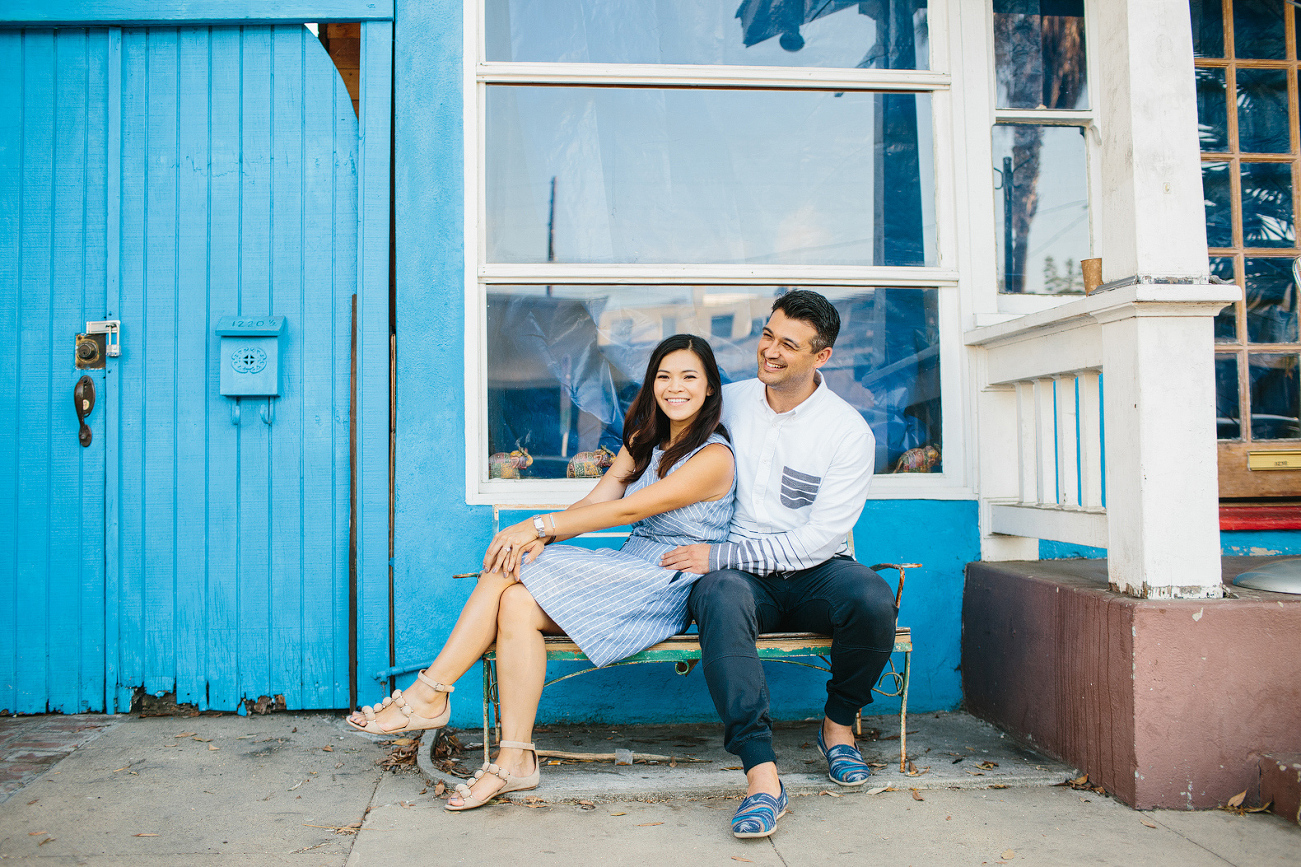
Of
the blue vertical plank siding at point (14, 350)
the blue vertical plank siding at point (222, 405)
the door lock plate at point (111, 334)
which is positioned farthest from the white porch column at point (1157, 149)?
the blue vertical plank siding at point (14, 350)

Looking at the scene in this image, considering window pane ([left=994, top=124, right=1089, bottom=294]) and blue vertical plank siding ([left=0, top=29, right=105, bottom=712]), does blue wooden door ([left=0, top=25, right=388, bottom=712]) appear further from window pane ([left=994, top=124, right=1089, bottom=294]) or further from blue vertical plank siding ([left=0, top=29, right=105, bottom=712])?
window pane ([left=994, top=124, right=1089, bottom=294])

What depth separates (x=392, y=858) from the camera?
2.33 m

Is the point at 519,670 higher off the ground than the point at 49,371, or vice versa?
the point at 49,371

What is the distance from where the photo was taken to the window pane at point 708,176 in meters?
3.74

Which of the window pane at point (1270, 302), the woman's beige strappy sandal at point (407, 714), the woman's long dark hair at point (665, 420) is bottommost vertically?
the woman's beige strappy sandal at point (407, 714)

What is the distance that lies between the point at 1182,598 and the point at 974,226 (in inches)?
72.1

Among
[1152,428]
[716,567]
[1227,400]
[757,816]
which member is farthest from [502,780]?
[1227,400]

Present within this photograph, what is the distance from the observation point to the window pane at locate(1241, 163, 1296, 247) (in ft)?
13.0

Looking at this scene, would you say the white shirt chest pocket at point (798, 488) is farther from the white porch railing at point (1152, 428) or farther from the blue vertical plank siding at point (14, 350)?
the blue vertical plank siding at point (14, 350)

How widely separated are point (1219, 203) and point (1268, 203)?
0.75 feet

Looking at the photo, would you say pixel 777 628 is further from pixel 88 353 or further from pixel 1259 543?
pixel 88 353

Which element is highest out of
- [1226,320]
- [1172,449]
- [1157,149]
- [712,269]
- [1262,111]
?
[1262,111]

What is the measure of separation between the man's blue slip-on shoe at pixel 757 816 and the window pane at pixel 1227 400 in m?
2.79

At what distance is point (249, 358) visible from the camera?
11.7 feet
